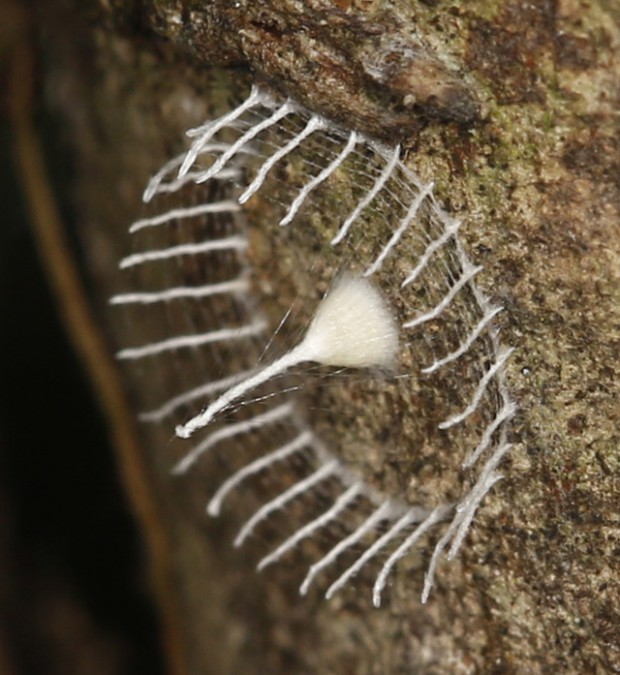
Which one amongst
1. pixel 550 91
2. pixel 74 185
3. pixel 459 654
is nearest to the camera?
pixel 550 91

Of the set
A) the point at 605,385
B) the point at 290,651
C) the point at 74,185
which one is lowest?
the point at 290,651

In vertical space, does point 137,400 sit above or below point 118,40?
below

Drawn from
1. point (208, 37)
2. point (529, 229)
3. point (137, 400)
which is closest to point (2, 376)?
point (137, 400)

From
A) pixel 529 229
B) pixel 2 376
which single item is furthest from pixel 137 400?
pixel 529 229

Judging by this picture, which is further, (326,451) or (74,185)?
(74,185)

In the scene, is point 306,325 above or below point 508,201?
below

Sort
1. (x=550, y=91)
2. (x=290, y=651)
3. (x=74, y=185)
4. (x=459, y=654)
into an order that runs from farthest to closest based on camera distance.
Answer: (x=74, y=185), (x=290, y=651), (x=459, y=654), (x=550, y=91)

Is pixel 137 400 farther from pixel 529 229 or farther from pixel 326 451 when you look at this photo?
pixel 529 229

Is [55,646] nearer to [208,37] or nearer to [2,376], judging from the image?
[2,376]
